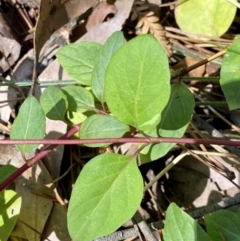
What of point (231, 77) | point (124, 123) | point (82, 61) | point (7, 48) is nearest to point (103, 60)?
point (82, 61)

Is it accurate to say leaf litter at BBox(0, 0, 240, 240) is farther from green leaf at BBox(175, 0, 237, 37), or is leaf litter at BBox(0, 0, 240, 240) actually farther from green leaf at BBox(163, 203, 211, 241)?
green leaf at BBox(163, 203, 211, 241)

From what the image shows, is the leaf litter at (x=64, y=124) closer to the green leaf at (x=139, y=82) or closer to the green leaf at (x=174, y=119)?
the green leaf at (x=174, y=119)

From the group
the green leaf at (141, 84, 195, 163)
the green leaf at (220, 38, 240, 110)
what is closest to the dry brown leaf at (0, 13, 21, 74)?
the green leaf at (141, 84, 195, 163)

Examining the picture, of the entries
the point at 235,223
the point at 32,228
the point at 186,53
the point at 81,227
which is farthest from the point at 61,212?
the point at 186,53

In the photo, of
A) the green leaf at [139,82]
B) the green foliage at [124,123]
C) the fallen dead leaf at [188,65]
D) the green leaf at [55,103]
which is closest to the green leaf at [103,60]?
the green foliage at [124,123]

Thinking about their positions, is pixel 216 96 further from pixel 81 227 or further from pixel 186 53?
pixel 81 227

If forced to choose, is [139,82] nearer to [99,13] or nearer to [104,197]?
[104,197]
